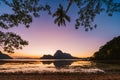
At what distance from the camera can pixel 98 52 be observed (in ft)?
581

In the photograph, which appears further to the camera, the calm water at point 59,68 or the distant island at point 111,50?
the distant island at point 111,50

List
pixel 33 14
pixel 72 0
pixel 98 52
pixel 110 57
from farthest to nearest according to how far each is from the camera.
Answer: pixel 98 52 → pixel 110 57 → pixel 33 14 → pixel 72 0

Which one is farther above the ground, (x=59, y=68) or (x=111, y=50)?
(x=111, y=50)

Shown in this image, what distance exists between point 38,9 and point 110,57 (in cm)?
14126

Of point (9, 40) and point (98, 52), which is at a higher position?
point (98, 52)

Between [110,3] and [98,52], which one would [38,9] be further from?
[98,52]

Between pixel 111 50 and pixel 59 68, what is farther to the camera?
pixel 111 50

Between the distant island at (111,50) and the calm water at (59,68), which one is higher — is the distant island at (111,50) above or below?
above

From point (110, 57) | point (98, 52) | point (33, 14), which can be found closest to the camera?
point (33, 14)

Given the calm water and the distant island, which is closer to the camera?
the calm water

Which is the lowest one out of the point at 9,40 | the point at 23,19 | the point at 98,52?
the point at 9,40

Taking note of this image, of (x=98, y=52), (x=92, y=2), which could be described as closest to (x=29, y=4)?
(x=92, y=2)

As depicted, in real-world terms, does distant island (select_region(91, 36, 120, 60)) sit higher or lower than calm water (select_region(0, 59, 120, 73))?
higher

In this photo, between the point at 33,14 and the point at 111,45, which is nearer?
the point at 33,14
